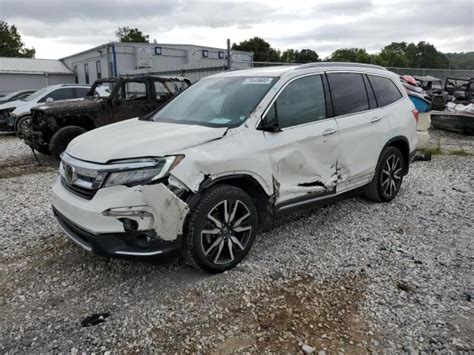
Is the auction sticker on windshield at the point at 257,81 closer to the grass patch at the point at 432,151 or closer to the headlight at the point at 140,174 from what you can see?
the headlight at the point at 140,174

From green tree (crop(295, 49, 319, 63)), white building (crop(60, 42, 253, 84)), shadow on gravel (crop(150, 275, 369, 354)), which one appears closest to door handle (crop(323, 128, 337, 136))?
shadow on gravel (crop(150, 275, 369, 354))

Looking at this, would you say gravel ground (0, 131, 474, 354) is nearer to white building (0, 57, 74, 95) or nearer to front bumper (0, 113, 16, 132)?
front bumper (0, 113, 16, 132)

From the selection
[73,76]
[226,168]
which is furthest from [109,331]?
[73,76]

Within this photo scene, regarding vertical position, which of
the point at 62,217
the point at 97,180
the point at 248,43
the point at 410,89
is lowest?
the point at 62,217

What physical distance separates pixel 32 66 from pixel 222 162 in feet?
120

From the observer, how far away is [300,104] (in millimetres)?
3904

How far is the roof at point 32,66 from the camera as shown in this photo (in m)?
31.4

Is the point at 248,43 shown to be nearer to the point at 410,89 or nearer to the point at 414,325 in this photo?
the point at 410,89

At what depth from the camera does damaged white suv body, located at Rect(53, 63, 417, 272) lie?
2.88 m

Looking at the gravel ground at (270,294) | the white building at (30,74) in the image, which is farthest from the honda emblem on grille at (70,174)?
the white building at (30,74)

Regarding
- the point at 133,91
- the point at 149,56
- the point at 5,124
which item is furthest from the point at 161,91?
the point at 149,56

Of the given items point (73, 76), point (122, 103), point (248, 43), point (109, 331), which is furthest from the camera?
point (248, 43)

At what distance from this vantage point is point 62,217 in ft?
10.8

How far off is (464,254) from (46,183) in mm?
6402
